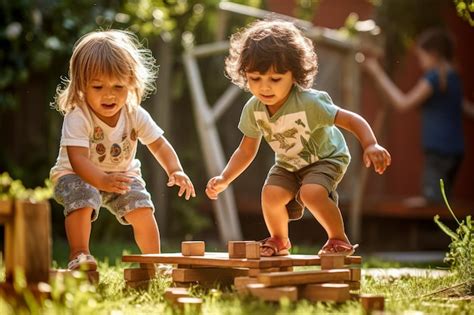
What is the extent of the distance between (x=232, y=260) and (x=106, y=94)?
40.0 inches

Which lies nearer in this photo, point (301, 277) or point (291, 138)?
point (301, 277)

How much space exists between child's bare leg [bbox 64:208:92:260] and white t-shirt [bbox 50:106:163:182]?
0.23 meters

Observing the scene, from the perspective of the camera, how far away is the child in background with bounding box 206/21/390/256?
12.6ft

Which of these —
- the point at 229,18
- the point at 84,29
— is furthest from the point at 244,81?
the point at 229,18

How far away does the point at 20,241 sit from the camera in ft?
9.02

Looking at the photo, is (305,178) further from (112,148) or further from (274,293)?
(274,293)

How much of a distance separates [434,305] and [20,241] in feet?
4.55

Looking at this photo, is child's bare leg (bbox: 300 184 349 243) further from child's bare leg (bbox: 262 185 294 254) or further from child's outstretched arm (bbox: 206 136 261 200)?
child's outstretched arm (bbox: 206 136 261 200)

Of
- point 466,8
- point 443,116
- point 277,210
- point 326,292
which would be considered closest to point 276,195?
point 277,210

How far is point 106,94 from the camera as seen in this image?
3.93m

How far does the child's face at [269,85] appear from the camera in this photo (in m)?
3.86

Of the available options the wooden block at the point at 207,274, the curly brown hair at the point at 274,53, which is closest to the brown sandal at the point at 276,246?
the wooden block at the point at 207,274

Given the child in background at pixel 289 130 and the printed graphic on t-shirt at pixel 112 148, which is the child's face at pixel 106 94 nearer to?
the printed graphic on t-shirt at pixel 112 148

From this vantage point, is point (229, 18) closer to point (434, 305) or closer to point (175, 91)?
point (175, 91)
